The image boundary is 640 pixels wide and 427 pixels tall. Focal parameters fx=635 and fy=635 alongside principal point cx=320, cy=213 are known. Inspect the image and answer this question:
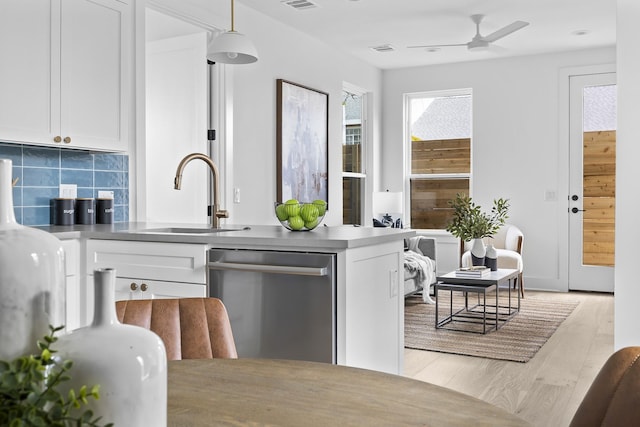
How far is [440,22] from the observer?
18.8ft

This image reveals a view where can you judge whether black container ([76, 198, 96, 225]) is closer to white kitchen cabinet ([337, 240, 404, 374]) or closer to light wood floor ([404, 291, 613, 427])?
white kitchen cabinet ([337, 240, 404, 374])

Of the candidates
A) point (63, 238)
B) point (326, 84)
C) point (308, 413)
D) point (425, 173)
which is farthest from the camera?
point (425, 173)

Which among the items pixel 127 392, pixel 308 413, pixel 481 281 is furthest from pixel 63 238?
pixel 481 281

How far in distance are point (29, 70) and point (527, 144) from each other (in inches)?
217

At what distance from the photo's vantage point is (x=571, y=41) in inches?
255

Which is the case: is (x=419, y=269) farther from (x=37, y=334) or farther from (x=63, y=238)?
(x=37, y=334)

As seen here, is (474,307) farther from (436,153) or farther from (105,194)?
(105,194)

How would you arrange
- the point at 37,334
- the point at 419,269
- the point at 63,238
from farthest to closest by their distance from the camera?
the point at 419,269 → the point at 63,238 → the point at 37,334

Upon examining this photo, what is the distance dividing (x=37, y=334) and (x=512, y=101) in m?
7.19

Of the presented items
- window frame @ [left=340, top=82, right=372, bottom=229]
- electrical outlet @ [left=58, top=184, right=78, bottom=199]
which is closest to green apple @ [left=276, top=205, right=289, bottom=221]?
electrical outlet @ [left=58, top=184, right=78, bottom=199]

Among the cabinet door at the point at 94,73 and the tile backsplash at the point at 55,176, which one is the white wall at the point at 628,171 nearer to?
the cabinet door at the point at 94,73

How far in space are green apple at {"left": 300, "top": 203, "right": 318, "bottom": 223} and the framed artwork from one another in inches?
107

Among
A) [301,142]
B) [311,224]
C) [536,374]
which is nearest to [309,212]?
[311,224]

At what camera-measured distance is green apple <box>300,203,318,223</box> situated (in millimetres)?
2836
